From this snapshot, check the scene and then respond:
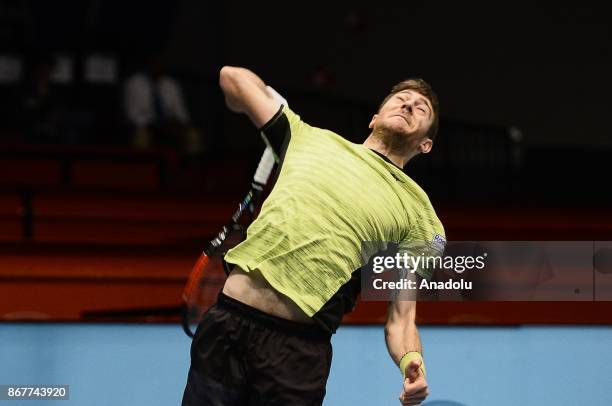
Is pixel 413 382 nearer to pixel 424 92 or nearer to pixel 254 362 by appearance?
pixel 254 362

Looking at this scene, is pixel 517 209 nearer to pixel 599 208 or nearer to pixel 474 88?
pixel 599 208

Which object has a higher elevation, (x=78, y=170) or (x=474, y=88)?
(x=474, y=88)

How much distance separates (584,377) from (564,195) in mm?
5698

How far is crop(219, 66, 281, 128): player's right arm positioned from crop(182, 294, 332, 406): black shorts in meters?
0.42

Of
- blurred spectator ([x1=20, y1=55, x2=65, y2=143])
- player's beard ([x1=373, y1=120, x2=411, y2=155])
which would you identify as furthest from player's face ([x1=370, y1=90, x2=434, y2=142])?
blurred spectator ([x1=20, y1=55, x2=65, y2=143])

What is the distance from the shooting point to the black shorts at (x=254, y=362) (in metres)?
2.12

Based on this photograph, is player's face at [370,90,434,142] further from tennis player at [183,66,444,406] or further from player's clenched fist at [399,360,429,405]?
player's clenched fist at [399,360,429,405]

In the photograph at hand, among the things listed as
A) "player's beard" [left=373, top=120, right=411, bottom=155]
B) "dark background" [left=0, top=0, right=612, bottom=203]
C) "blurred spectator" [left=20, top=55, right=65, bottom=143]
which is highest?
"dark background" [left=0, top=0, right=612, bottom=203]

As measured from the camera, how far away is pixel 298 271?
216 centimetres

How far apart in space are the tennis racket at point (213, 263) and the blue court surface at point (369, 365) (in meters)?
0.21

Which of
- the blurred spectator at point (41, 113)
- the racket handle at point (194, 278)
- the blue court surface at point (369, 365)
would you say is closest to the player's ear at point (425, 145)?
the racket handle at point (194, 278)

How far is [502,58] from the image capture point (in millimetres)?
8750

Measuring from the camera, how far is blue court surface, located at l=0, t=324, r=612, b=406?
3.10 m

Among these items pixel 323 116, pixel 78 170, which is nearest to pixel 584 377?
pixel 78 170
